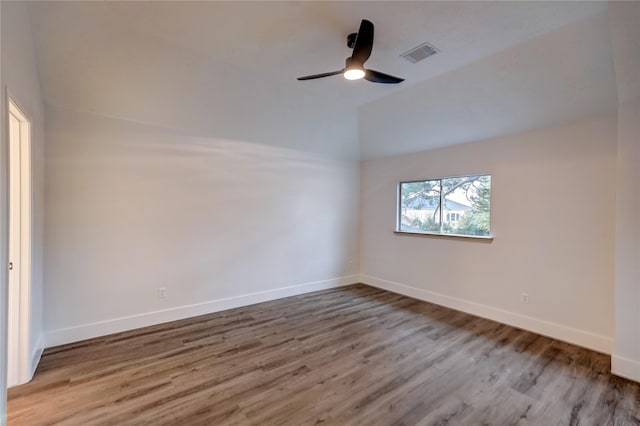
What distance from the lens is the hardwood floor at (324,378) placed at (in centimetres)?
200

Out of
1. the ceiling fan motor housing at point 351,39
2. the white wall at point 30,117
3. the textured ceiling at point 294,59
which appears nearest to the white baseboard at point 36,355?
the white wall at point 30,117

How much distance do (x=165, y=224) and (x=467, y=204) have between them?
13.4 feet

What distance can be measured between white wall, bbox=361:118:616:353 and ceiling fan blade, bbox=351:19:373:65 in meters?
2.50

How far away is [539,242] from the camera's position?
11.1ft

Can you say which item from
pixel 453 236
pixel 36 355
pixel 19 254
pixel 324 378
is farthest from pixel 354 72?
pixel 36 355

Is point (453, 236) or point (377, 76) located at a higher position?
point (377, 76)

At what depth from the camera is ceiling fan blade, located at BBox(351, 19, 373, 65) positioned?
195 centimetres

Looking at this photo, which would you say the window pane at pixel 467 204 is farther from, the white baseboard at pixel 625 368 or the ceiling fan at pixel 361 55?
the ceiling fan at pixel 361 55

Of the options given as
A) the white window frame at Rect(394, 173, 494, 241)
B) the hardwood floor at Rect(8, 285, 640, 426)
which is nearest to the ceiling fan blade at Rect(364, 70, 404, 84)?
the white window frame at Rect(394, 173, 494, 241)

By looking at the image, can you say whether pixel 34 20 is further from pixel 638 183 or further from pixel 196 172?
pixel 638 183

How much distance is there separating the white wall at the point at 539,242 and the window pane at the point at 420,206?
21 cm

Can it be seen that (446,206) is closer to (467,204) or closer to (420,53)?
(467,204)

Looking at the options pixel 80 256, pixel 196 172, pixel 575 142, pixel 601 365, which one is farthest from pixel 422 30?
pixel 80 256

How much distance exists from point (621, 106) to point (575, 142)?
25.1 inches
